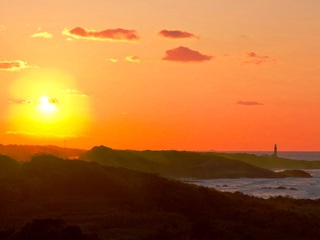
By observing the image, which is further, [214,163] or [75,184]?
[214,163]

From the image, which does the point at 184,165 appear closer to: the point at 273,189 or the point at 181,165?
the point at 181,165

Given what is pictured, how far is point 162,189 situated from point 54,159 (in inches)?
469

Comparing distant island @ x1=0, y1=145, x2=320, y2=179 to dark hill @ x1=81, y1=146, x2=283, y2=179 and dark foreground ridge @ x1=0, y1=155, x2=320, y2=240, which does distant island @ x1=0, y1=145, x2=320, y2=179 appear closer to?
dark hill @ x1=81, y1=146, x2=283, y2=179

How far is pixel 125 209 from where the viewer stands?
1645 inches

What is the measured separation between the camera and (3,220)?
3853 cm

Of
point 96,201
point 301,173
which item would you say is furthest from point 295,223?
point 301,173

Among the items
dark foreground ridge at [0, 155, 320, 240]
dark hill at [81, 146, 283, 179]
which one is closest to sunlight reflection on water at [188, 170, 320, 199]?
dark hill at [81, 146, 283, 179]

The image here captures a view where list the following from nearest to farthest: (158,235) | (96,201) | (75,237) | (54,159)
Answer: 1. (75,237)
2. (158,235)
3. (96,201)
4. (54,159)

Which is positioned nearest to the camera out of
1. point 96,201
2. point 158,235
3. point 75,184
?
point 158,235

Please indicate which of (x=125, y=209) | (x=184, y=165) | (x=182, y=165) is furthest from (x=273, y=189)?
(x=182, y=165)

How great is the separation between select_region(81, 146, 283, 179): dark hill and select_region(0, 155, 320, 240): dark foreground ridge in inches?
3890

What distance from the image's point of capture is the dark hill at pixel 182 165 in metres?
153

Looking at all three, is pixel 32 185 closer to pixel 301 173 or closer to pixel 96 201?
pixel 96 201

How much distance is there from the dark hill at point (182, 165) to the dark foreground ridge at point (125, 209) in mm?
98796
